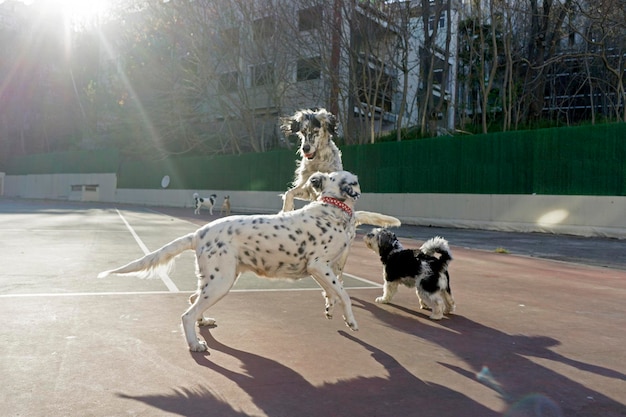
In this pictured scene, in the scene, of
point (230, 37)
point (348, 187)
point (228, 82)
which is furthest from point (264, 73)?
point (348, 187)

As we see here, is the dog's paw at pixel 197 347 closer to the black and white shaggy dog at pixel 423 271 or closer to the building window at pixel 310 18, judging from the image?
the black and white shaggy dog at pixel 423 271

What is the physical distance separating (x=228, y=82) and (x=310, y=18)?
39.5ft

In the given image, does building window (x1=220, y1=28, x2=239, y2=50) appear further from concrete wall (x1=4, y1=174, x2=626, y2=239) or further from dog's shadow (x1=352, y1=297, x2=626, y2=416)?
dog's shadow (x1=352, y1=297, x2=626, y2=416)

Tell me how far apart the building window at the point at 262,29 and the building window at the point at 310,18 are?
319 cm

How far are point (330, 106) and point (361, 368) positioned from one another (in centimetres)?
2796

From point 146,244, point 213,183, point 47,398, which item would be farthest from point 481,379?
point 213,183

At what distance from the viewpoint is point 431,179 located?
2517cm

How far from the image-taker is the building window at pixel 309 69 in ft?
101

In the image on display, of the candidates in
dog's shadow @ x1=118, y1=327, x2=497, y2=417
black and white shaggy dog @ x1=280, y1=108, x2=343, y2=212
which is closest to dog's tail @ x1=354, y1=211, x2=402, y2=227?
black and white shaggy dog @ x1=280, y1=108, x2=343, y2=212

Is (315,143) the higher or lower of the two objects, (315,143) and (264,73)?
the lower

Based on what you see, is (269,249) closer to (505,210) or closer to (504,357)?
A: (504,357)

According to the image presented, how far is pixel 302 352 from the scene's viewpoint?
541 cm

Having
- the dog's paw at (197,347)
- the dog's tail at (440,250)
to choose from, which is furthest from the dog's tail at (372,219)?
the dog's paw at (197,347)

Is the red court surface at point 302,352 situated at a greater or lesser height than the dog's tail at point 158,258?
lesser
